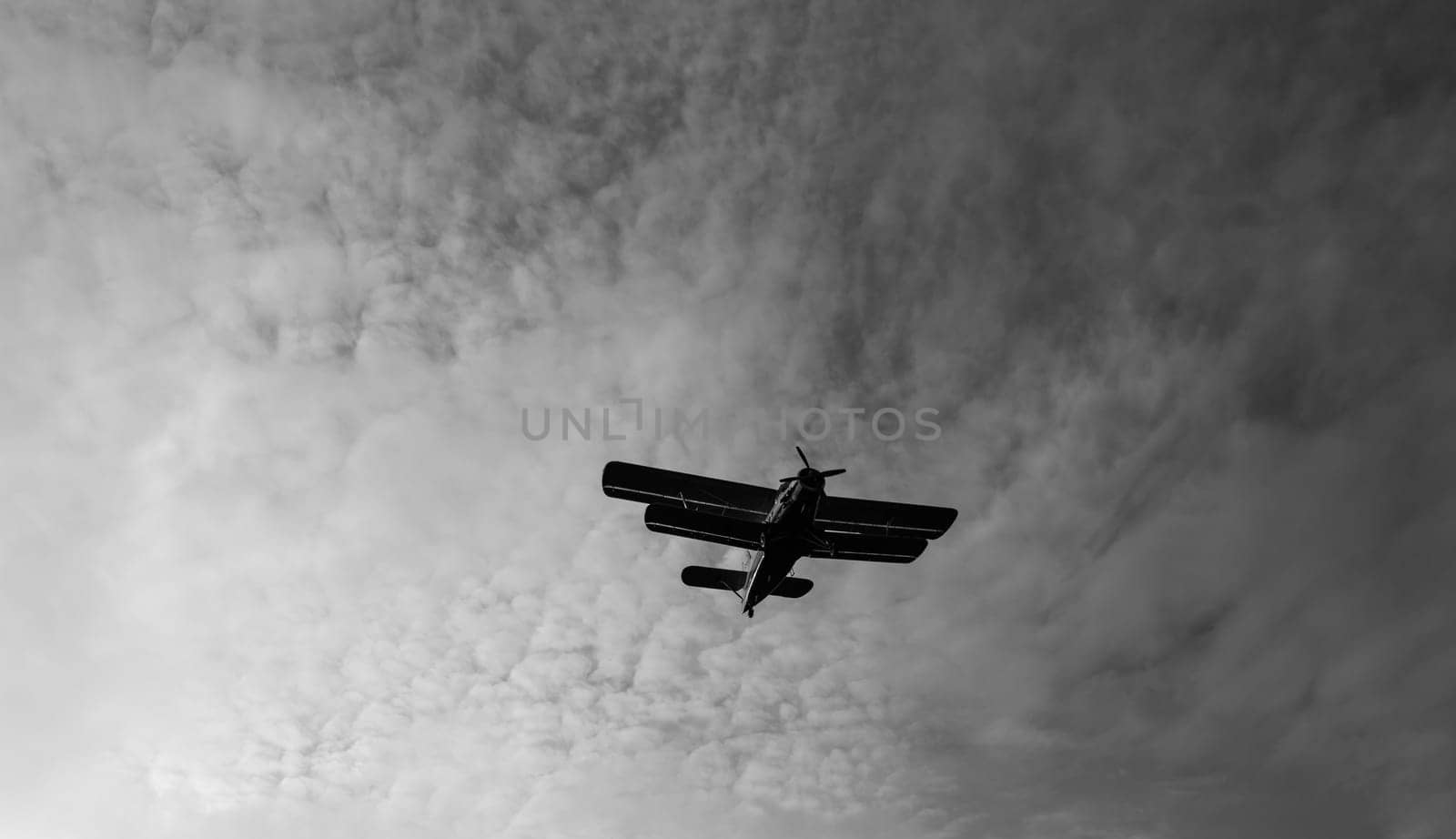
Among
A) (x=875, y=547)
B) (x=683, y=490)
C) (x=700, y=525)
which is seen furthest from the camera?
(x=875, y=547)

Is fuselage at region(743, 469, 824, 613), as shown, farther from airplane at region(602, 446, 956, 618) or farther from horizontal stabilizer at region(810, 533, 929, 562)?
horizontal stabilizer at region(810, 533, 929, 562)

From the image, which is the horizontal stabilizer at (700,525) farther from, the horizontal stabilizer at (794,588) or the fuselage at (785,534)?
the horizontal stabilizer at (794,588)

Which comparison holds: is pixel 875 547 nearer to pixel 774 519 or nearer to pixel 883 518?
pixel 883 518

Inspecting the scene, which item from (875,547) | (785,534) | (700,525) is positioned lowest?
(785,534)

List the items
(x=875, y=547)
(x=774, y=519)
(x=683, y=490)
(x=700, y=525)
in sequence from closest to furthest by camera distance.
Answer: (x=774, y=519)
(x=683, y=490)
(x=700, y=525)
(x=875, y=547)

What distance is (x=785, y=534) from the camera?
2962cm

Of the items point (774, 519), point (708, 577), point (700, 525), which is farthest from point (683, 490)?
point (708, 577)

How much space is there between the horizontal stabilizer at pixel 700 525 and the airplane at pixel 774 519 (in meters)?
0.04

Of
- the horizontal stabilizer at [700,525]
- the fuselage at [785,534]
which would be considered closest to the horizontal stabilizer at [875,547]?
the fuselage at [785,534]

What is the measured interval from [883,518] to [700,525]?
8387mm

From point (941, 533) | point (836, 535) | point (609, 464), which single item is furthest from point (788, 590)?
point (609, 464)

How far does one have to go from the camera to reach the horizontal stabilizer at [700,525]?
31.3 m

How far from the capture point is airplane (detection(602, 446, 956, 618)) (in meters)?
29.3

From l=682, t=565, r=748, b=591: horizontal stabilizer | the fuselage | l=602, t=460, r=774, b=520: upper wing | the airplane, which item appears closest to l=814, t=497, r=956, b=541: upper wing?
the airplane
